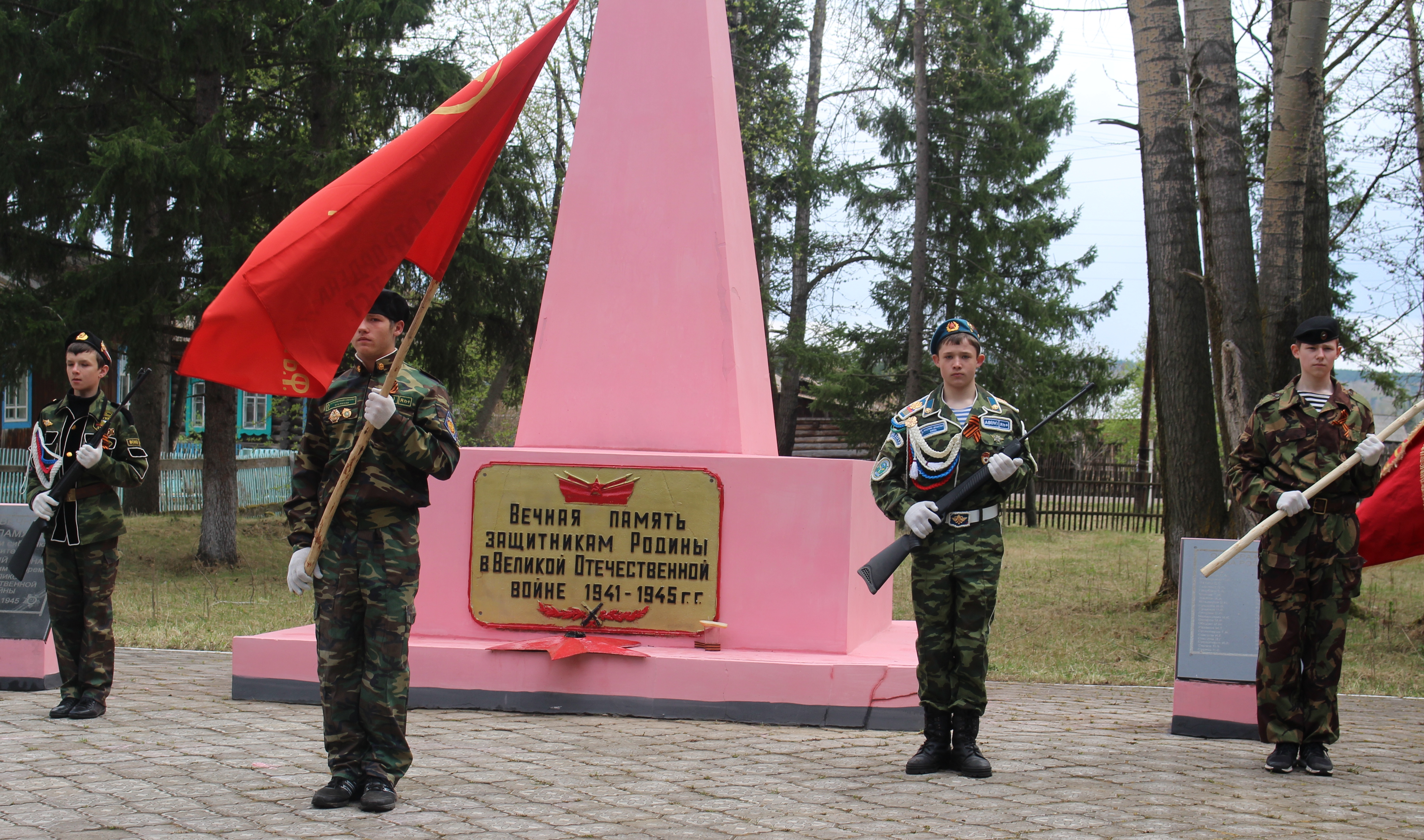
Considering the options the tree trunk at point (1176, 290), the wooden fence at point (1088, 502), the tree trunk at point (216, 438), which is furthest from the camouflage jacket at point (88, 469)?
the wooden fence at point (1088, 502)

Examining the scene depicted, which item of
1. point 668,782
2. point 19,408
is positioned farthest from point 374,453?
point 19,408

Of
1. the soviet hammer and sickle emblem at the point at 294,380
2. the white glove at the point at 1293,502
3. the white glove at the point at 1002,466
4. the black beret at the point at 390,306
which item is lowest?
the white glove at the point at 1293,502

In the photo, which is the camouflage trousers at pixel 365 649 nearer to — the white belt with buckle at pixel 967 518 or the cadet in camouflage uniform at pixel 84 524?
the white belt with buckle at pixel 967 518

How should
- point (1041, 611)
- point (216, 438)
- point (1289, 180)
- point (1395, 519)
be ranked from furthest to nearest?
point (216, 438), point (1041, 611), point (1289, 180), point (1395, 519)

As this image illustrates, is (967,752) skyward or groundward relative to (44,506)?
groundward

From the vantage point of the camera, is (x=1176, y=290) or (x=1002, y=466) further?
(x=1176, y=290)

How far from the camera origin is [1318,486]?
15.3 ft

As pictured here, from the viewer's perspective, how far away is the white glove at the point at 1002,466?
14.8 ft

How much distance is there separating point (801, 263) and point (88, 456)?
19.7 metres

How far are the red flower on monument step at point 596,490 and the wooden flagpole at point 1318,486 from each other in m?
2.73

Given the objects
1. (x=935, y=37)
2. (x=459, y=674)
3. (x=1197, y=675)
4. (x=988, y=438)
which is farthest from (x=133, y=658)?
(x=935, y=37)

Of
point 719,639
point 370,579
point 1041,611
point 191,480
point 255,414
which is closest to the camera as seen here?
point 370,579

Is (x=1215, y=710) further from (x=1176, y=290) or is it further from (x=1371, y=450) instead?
(x=1176, y=290)

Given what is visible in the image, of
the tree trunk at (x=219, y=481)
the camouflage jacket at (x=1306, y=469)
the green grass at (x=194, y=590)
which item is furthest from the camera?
the tree trunk at (x=219, y=481)
